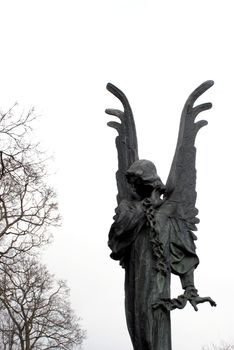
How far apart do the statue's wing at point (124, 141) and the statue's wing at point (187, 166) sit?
0.46 m

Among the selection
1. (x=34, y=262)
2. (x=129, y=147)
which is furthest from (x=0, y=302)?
(x=129, y=147)

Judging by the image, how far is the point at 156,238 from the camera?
5328 millimetres

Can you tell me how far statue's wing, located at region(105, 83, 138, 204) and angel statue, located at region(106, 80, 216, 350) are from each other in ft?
0.04

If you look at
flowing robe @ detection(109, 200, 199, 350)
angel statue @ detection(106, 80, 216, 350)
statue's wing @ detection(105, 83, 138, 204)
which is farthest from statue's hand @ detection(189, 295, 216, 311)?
statue's wing @ detection(105, 83, 138, 204)

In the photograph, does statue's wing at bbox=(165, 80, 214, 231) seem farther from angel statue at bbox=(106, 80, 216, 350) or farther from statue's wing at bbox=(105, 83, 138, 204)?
statue's wing at bbox=(105, 83, 138, 204)

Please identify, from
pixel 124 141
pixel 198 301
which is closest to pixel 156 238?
pixel 198 301

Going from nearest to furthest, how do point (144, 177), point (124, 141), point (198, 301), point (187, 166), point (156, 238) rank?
point (198, 301), point (156, 238), point (144, 177), point (187, 166), point (124, 141)

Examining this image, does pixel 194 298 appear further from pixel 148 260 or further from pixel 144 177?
pixel 144 177

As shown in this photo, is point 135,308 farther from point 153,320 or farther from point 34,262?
point 34,262

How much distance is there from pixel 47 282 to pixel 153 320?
843 inches

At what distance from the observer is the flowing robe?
16.7 feet

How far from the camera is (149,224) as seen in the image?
5.38 metres

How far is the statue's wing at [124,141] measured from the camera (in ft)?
19.5

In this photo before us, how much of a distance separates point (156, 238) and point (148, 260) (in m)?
0.21
